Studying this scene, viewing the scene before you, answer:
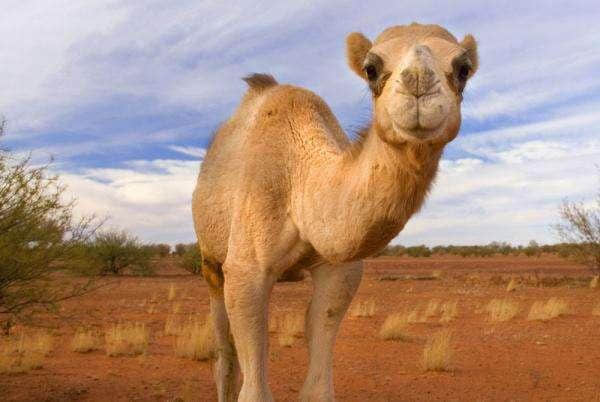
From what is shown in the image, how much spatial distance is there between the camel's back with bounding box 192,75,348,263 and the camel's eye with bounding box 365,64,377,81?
130cm

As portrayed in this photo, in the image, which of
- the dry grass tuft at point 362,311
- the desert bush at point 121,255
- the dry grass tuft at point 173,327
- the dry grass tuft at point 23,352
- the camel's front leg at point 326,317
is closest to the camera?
the camel's front leg at point 326,317

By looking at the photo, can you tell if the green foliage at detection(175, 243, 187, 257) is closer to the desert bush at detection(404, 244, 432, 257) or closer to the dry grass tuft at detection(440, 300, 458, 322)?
the desert bush at detection(404, 244, 432, 257)

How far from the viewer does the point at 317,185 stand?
4.68 m

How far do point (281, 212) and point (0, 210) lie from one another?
5368 mm

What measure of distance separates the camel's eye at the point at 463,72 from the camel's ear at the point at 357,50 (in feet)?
2.19

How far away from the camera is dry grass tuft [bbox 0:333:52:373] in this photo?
1084cm

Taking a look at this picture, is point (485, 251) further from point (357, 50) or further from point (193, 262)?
point (357, 50)

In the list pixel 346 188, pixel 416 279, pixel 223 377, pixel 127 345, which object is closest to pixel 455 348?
pixel 127 345

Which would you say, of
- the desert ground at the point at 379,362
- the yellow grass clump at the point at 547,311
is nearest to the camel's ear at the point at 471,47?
the desert ground at the point at 379,362

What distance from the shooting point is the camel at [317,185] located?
346cm

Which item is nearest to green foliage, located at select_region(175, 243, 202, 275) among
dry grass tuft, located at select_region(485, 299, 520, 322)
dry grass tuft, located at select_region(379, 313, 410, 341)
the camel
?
dry grass tuft, located at select_region(485, 299, 520, 322)

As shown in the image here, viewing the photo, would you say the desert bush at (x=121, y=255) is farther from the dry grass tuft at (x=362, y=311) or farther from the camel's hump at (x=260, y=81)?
the camel's hump at (x=260, y=81)

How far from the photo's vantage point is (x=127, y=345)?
12914mm

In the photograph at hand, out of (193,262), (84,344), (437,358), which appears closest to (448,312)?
(437,358)
